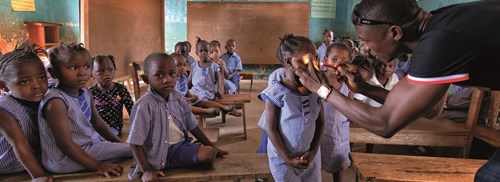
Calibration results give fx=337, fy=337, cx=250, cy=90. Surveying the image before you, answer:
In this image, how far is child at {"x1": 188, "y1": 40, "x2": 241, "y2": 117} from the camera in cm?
398

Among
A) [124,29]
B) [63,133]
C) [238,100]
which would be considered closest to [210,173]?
[63,133]

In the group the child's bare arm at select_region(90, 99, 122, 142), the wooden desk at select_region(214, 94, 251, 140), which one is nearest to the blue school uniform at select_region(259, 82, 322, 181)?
the child's bare arm at select_region(90, 99, 122, 142)

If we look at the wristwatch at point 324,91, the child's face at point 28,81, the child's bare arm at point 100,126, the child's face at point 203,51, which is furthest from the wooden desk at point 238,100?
the wristwatch at point 324,91

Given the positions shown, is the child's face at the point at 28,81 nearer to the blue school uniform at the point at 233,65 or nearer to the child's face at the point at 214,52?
the child's face at the point at 214,52

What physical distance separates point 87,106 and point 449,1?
14.7 feet

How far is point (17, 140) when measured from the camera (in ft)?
4.96

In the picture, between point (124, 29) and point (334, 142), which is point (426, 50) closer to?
point (334, 142)

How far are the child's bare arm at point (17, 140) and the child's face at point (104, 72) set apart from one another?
1.14m

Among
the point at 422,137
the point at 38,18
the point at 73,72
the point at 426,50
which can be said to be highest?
the point at 38,18

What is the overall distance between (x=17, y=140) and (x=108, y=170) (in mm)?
418

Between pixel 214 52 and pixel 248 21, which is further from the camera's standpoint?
pixel 248 21

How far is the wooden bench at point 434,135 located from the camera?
2.75 meters

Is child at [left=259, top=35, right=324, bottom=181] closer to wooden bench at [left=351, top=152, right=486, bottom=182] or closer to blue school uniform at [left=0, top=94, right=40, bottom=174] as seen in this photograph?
wooden bench at [left=351, top=152, right=486, bottom=182]

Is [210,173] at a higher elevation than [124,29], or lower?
lower
